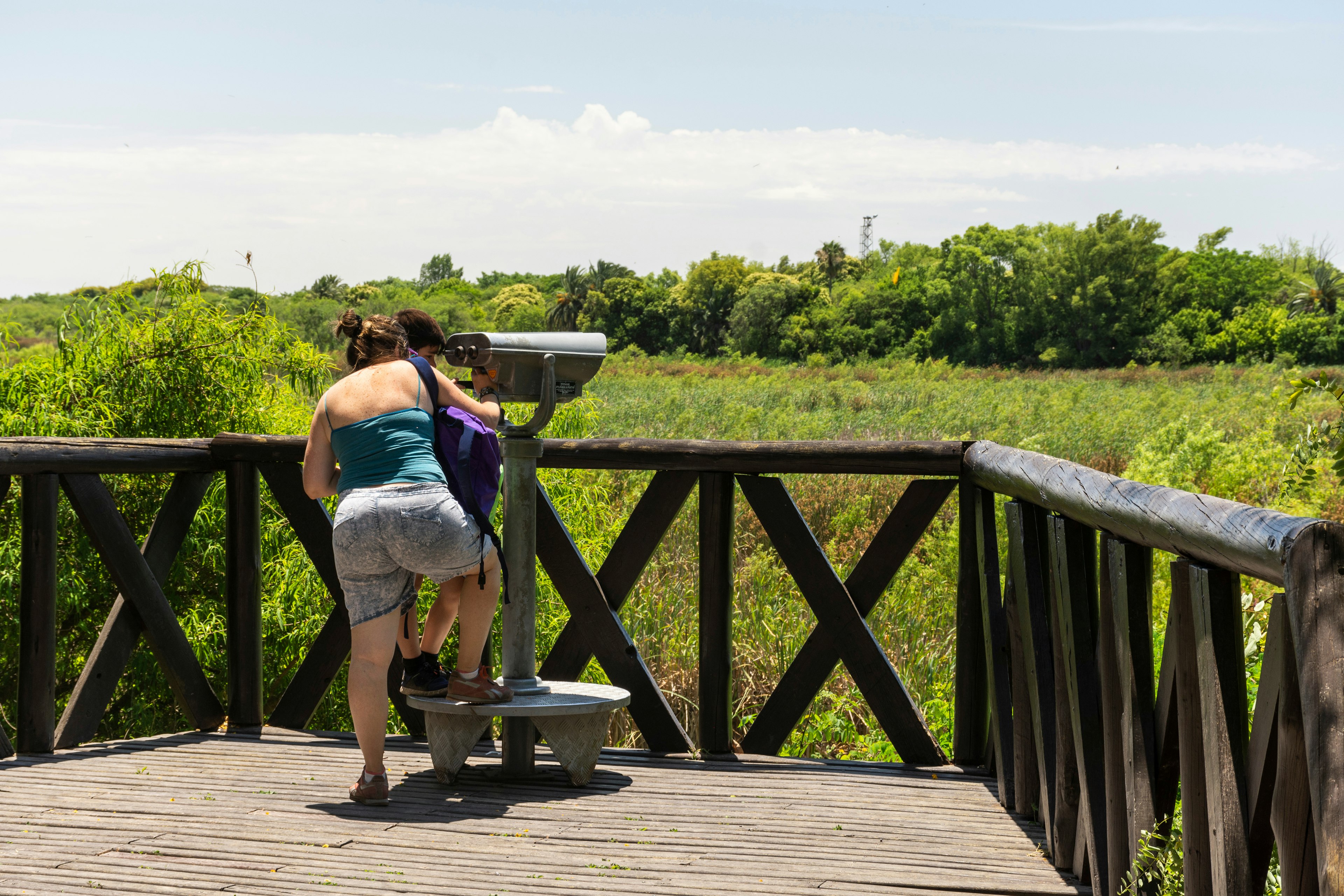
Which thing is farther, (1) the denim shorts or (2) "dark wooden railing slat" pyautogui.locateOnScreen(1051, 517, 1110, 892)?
(1) the denim shorts

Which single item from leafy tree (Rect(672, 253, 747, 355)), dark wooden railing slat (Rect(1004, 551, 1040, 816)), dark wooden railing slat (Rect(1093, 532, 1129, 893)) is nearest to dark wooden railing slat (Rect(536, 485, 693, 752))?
dark wooden railing slat (Rect(1004, 551, 1040, 816))

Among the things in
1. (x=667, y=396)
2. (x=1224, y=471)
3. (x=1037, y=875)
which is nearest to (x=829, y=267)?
(x=667, y=396)

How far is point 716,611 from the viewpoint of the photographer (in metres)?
4.00

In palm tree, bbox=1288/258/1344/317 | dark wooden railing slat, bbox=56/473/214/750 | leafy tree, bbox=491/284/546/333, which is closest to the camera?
dark wooden railing slat, bbox=56/473/214/750

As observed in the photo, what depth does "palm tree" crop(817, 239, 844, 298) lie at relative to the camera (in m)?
86.4

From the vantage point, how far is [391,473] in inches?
126

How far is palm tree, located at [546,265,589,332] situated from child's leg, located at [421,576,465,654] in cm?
6828

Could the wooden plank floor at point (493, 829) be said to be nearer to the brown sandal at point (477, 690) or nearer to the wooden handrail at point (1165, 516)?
the brown sandal at point (477, 690)

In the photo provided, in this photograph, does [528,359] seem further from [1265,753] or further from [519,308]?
[519,308]

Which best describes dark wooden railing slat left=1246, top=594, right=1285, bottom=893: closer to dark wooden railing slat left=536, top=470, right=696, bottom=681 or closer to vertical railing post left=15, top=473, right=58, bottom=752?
dark wooden railing slat left=536, top=470, right=696, bottom=681

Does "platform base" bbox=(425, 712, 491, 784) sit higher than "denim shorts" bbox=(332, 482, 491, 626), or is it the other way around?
"denim shorts" bbox=(332, 482, 491, 626)

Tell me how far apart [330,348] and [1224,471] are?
37.2 meters

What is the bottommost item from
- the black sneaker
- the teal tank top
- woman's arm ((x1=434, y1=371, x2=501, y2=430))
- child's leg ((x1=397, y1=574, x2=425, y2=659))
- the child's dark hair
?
the black sneaker

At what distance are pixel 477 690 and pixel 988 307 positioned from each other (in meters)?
65.4
